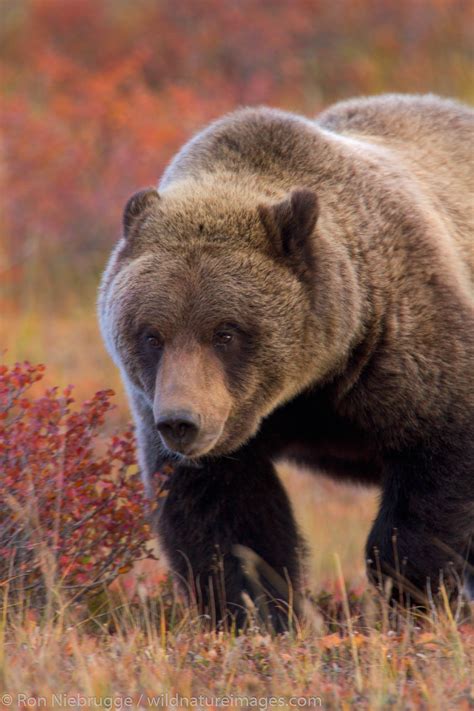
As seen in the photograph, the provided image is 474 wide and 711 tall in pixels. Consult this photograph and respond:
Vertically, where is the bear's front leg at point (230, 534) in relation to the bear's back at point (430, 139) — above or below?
below

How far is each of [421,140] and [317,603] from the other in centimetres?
250

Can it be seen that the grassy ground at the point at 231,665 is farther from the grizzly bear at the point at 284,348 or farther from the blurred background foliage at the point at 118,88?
the blurred background foliage at the point at 118,88

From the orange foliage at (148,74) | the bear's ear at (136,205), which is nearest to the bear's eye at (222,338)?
the bear's ear at (136,205)

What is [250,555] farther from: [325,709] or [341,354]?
[325,709]

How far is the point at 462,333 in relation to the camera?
17.4 ft

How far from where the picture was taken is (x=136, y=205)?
Result: 206 inches

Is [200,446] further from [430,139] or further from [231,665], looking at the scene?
[430,139]

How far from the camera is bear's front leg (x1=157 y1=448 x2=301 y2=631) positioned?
553 centimetres

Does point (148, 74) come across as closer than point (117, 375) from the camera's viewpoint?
No

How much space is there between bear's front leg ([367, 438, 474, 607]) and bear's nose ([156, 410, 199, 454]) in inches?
46.9

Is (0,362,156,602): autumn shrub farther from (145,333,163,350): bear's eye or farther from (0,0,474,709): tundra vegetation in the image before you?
(145,333,163,350): bear's eye

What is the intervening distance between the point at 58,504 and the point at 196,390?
3.33ft

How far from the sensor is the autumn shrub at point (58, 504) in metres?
5.17

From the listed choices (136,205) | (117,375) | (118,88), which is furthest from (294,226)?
(118,88)
